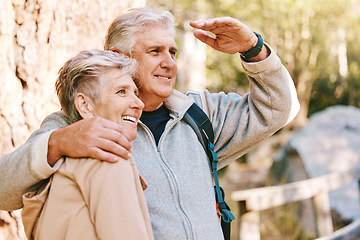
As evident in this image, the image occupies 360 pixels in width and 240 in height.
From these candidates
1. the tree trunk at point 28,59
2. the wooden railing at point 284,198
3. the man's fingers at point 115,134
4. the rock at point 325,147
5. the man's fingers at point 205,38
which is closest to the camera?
the man's fingers at point 115,134

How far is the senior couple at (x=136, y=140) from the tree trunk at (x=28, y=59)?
0.49 metres

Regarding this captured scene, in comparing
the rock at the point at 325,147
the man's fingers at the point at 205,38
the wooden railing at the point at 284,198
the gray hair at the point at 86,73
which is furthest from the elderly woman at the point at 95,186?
the rock at the point at 325,147

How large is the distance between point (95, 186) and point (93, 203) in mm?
54

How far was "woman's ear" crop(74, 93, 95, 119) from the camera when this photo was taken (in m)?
1.70

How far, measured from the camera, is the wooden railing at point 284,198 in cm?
375

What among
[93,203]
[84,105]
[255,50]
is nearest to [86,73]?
[84,105]

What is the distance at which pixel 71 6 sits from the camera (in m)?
2.53

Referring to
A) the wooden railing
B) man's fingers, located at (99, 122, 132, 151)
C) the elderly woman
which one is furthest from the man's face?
the wooden railing

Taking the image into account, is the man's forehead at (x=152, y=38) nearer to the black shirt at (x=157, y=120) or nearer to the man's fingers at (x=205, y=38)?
the man's fingers at (x=205, y=38)

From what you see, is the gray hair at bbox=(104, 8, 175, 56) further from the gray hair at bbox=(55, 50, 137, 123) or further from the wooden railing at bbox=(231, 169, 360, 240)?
the wooden railing at bbox=(231, 169, 360, 240)

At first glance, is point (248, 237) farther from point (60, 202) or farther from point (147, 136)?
point (60, 202)

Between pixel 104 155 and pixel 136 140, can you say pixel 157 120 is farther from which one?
pixel 104 155

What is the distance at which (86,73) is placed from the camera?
170 cm

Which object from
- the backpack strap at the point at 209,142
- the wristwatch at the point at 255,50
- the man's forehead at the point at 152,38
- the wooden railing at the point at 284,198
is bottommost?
the wooden railing at the point at 284,198
